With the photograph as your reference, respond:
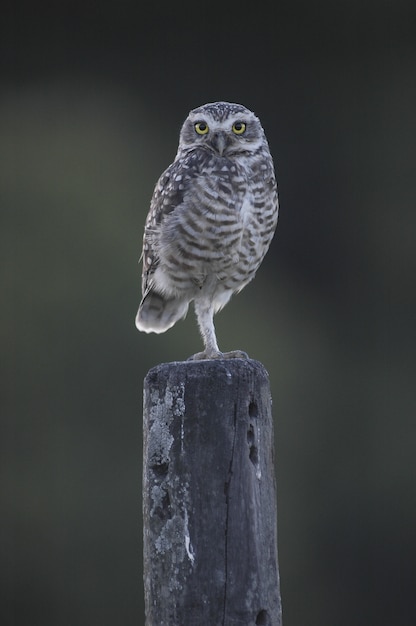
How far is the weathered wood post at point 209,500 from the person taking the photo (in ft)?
10.9

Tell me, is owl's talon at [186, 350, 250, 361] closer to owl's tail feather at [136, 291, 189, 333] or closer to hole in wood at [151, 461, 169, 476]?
owl's tail feather at [136, 291, 189, 333]

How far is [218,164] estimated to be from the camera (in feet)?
16.0

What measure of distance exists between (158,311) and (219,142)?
32.9 inches

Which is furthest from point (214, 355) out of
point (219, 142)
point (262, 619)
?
point (262, 619)

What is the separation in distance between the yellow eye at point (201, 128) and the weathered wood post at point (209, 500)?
1.77 m

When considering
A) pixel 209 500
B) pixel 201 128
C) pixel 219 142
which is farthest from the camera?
pixel 201 128

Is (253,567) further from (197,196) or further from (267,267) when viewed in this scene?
(267,267)

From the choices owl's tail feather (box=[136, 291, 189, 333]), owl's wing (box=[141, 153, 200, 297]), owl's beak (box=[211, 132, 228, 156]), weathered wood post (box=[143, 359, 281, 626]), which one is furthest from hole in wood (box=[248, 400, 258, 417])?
owl's tail feather (box=[136, 291, 189, 333])

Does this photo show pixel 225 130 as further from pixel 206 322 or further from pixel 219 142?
pixel 206 322

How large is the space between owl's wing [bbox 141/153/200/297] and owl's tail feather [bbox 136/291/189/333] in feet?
0.26

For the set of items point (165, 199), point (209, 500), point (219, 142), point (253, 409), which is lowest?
point (209, 500)

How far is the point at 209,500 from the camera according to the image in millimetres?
3334
